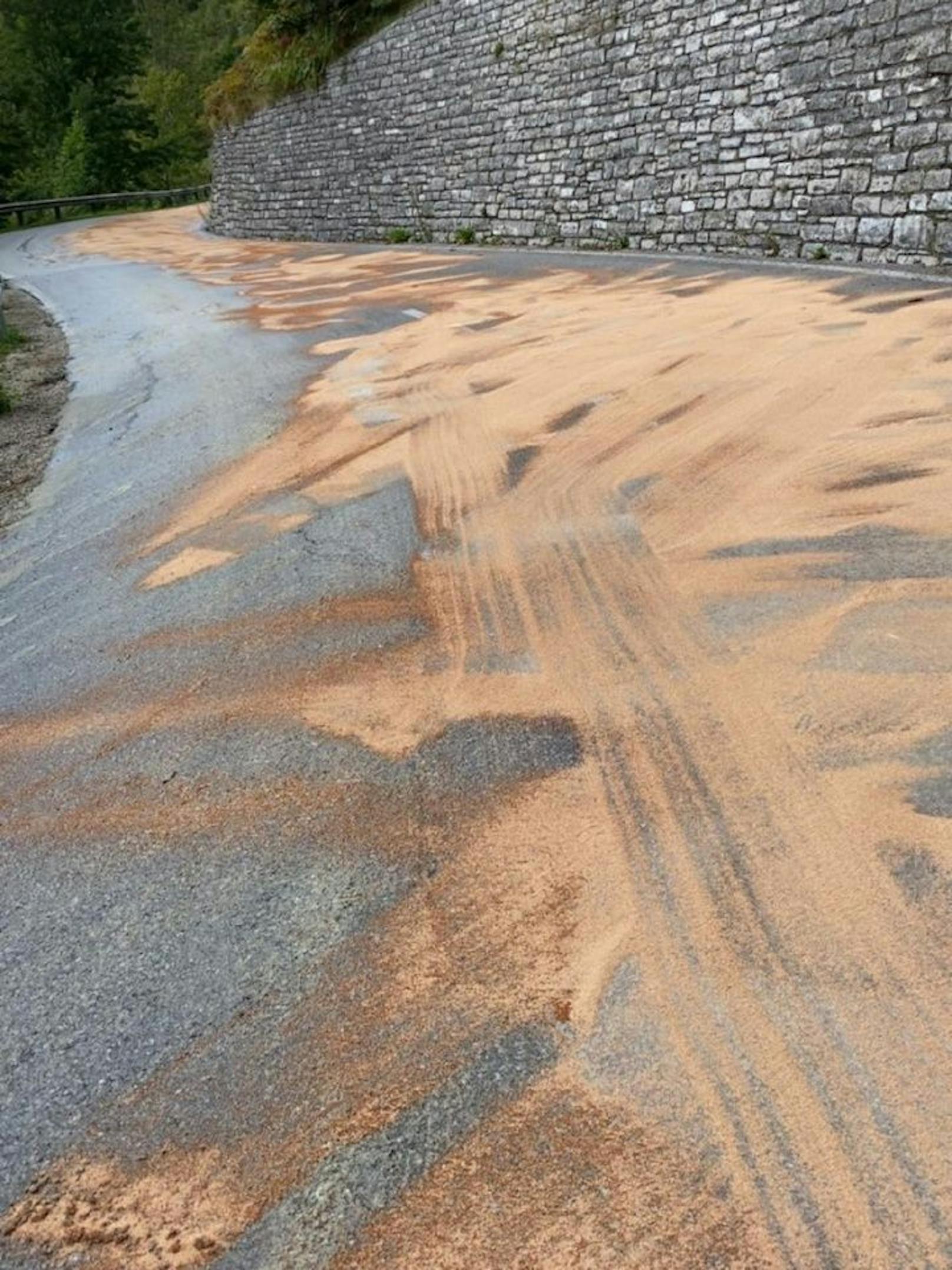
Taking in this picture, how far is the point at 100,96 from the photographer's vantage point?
4675cm

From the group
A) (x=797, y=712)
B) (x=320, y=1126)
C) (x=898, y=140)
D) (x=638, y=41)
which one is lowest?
(x=320, y=1126)

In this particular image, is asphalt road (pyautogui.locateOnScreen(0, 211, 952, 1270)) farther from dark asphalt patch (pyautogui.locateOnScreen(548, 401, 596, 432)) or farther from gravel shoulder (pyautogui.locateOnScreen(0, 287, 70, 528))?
gravel shoulder (pyautogui.locateOnScreen(0, 287, 70, 528))

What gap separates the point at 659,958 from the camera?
2277 millimetres

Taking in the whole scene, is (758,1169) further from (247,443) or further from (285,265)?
(285,265)

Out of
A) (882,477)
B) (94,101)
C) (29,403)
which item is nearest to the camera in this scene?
(882,477)

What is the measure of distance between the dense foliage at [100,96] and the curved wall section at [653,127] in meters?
20.8

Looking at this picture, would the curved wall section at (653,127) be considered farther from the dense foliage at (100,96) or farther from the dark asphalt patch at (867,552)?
the dense foliage at (100,96)

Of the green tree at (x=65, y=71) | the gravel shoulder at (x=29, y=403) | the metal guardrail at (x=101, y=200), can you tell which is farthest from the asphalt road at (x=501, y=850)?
the green tree at (x=65, y=71)

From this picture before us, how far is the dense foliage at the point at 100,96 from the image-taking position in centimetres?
4422

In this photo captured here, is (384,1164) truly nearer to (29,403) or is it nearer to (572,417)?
(572,417)

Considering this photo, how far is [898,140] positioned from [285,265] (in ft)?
37.6

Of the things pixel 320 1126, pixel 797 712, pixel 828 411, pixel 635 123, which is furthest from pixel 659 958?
pixel 635 123

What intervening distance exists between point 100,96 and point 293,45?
89.5ft

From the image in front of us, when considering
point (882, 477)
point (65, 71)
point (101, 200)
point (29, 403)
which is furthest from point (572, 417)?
point (65, 71)
